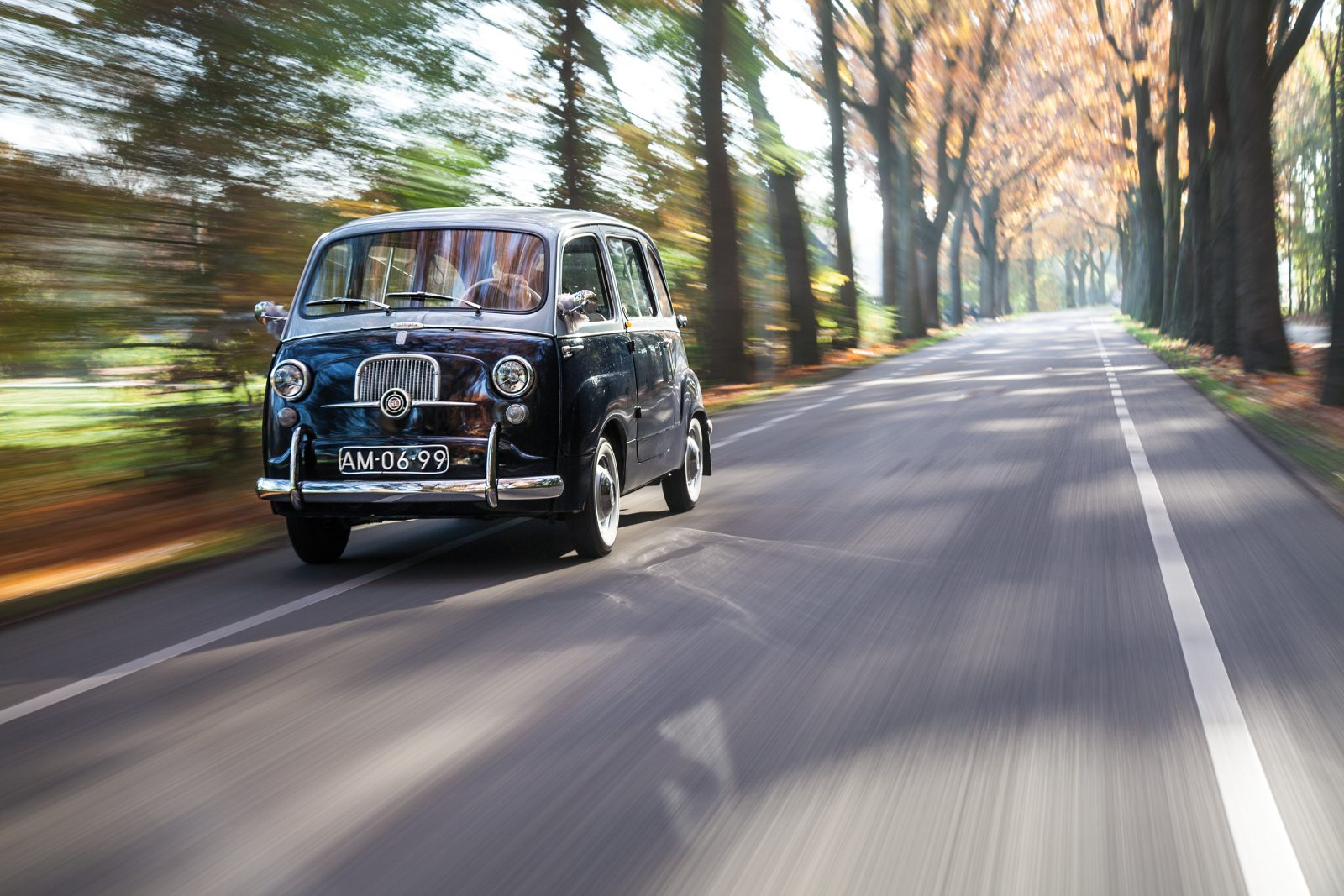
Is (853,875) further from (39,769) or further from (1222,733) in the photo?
(39,769)

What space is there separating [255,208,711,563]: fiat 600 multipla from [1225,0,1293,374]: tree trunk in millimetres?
17142

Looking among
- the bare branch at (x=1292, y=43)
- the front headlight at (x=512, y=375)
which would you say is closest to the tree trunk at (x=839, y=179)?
the bare branch at (x=1292, y=43)

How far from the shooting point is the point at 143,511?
11.1 metres

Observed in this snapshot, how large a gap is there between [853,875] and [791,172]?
26.5m

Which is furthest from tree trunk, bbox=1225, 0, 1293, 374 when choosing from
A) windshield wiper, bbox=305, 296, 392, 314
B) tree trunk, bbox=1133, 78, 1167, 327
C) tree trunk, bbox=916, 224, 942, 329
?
tree trunk, bbox=916, 224, 942, 329

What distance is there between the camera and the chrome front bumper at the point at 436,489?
7141 millimetres

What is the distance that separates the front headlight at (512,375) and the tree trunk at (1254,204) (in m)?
18.1

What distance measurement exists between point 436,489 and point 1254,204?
19327 mm

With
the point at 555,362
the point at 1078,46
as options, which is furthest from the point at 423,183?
the point at 1078,46

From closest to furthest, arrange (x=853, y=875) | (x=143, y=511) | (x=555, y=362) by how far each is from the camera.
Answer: (x=853, y=875)
(x=555, y=362)
(x=143, y=511)

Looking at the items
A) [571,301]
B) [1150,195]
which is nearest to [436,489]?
[571,301]

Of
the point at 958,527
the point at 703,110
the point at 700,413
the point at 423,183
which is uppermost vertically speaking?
the point at 703,110

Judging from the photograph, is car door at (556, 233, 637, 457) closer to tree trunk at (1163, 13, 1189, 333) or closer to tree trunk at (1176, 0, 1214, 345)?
tree trunk at (1176, 0, 1214, 345)

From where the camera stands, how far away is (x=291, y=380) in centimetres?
742
